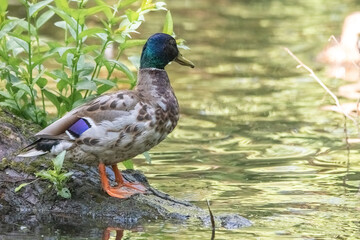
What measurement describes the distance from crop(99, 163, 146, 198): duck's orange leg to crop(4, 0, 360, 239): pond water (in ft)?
0.99

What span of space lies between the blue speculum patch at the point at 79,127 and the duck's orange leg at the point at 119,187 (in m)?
0.27

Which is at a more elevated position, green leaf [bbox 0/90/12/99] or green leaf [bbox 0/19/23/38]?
green leaf [bbox 0/19/23/38]

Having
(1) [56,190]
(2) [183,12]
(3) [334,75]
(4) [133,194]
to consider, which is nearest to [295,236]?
(4) [133,194]

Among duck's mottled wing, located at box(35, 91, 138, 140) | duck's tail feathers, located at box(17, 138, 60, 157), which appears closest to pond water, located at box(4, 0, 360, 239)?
duck's tail feathers, located at box(17, 138, 60, 157)

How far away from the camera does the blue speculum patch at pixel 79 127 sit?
→ 6.57m

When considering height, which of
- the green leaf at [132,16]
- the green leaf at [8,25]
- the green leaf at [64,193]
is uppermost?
the green leaf at [132,16]

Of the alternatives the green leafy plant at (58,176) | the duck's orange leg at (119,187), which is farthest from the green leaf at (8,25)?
the duck's orange leg at (119,187)

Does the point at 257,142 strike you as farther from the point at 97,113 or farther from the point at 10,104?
the point at 97,113

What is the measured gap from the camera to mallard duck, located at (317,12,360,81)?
14.1 m

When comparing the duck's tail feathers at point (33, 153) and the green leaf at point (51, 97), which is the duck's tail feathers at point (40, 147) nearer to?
the duck's tail feathers at point (33, 153)

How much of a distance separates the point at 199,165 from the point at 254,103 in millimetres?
3253

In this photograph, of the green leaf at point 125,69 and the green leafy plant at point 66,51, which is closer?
the green leafy plant at point 66,51

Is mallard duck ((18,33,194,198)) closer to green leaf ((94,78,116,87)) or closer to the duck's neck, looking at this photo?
the duck's neck

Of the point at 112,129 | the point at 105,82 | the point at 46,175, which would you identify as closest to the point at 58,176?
the point at 46,175
